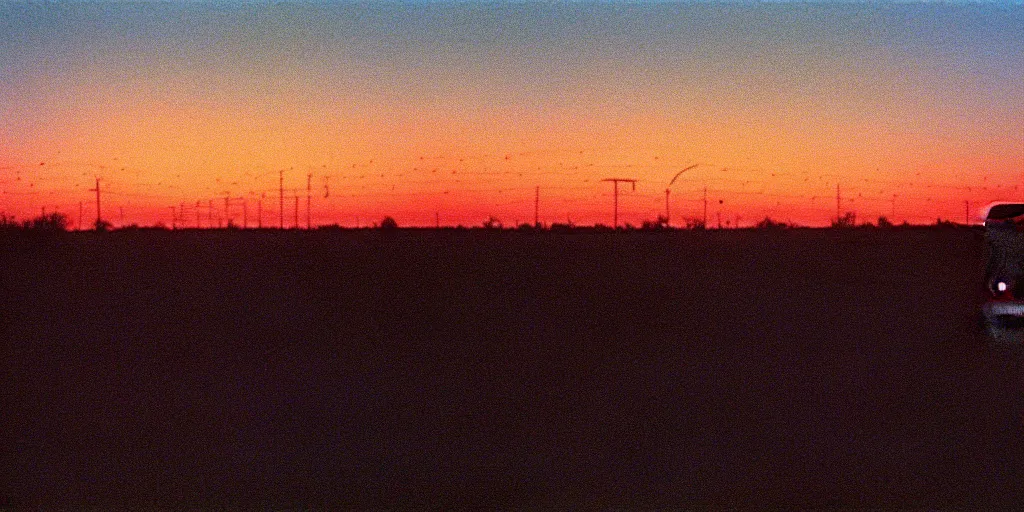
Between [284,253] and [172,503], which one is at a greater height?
[284,253]

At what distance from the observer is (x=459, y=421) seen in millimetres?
10789

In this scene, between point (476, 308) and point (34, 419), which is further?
point (476, 308)

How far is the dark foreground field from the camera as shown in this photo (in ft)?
29.1

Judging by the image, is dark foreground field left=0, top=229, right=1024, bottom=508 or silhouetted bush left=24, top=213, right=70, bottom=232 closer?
dark foreground field left=0, top=229, right=1024, bottom=508

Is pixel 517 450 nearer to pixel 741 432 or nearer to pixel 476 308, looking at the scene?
pixel 741 432

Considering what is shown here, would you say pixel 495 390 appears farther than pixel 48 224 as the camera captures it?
No

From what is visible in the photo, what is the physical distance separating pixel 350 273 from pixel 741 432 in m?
15.0

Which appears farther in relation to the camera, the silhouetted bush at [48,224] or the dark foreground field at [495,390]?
the silhouetted bush at [48,224]

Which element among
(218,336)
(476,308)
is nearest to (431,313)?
(476,308)

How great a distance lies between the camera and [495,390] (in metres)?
12.3

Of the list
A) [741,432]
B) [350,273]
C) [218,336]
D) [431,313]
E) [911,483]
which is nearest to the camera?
[911,483]

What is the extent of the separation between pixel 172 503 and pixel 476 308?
1158cm

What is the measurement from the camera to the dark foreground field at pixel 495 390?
8.86 m

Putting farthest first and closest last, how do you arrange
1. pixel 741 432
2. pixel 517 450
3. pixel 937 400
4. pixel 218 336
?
pixel 218 336, pixel 937 400, pixel 741 432, pixel 517 450
